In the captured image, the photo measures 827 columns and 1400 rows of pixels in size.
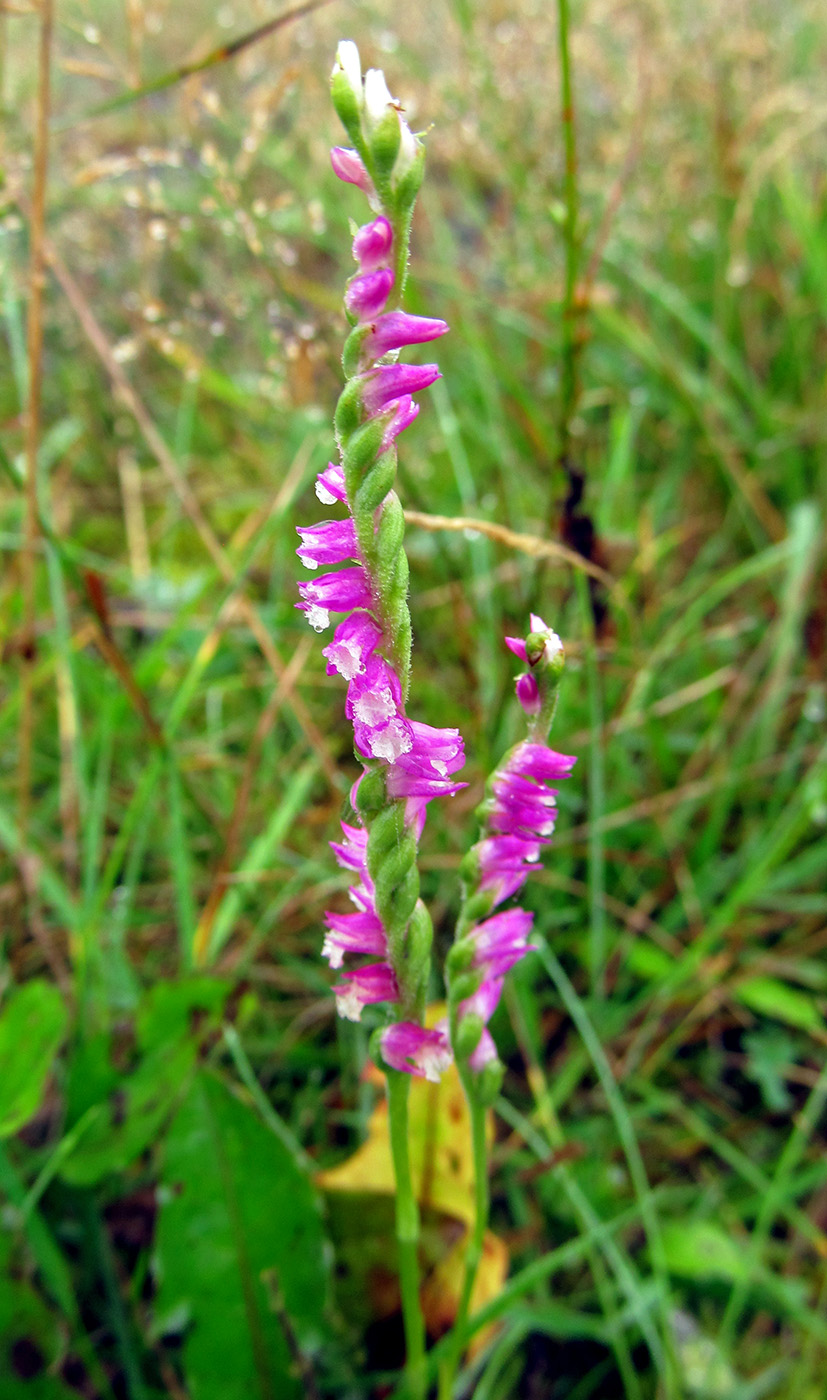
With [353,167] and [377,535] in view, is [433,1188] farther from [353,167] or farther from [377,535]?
[353,167]

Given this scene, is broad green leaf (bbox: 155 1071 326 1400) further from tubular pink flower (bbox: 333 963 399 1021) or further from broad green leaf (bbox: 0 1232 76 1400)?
tubular pink flower (bbox: 333 963 399 1021)

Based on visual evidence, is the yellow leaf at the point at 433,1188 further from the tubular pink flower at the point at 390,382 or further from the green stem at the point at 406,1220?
the tubular pink flower at the point at 390,382

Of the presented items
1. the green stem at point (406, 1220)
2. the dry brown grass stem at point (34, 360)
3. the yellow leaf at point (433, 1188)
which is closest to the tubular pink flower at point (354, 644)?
the green stem at point (406, 1220)

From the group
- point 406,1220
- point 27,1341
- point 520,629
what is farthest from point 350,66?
point 520,629

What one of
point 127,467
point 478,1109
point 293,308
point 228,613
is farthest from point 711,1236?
point 127,467

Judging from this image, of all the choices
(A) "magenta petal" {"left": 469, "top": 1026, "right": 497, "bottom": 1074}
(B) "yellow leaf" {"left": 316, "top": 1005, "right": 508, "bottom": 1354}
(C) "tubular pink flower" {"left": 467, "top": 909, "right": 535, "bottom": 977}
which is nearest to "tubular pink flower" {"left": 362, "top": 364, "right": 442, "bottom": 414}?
(C) "tubular pink flower" {"left": 467, "top": 909, "right": 535, "bottom": 977}

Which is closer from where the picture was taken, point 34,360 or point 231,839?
point 34,360

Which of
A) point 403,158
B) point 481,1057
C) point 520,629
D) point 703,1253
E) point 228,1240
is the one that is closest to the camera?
point 403,158
